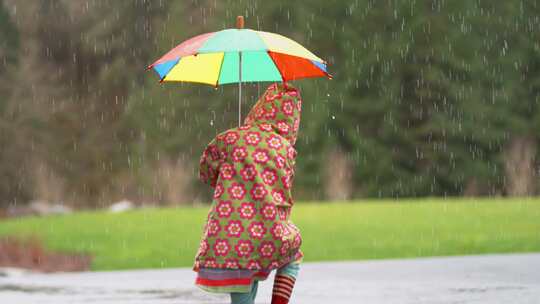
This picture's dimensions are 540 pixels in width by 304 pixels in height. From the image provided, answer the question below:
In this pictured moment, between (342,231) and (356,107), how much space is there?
16868mm

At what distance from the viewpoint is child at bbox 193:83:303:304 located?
5168mm

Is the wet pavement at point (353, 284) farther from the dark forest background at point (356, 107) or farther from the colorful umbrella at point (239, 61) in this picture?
the dark forest background at point (356, 107)

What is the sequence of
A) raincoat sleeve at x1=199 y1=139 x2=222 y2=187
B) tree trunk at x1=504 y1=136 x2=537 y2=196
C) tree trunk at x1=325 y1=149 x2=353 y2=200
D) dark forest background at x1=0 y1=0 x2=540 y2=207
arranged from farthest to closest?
dark forest background at x1=0 y1=0 x2=540 y2=207 < tree trunk at x1=325 y1=149 x2=353 y2=200 < tree trunk at x1=504 y1=136 x2=537 y2=196 < raincoat sleeve at x1=199 y1=139 x2=222 y2=187

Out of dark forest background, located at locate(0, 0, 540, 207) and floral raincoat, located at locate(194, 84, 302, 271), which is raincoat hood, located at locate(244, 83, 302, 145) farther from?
dark forest background, located at locate(0, 0, 540, 207)

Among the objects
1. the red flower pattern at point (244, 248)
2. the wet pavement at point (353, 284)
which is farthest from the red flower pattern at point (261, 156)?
the wet pavement at point (353, 284)

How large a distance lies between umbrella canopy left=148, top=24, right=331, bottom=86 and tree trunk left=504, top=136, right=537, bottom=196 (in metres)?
19.8

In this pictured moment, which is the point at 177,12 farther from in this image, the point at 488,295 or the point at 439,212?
the point at 488,295

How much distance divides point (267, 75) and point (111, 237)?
8.44 meters

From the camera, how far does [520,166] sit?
26656 millimetres

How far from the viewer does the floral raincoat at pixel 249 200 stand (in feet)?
17.0

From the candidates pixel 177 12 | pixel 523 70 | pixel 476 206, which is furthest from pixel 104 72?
pixel 476 206

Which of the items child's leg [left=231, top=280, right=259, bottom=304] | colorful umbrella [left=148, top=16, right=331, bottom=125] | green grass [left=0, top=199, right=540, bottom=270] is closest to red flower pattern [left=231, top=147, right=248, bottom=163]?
colorful umbrella [left=148, top=16, right=331, bottom=125]

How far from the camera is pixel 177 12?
34125 mm

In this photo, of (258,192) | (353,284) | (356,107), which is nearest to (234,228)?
(258,192)
